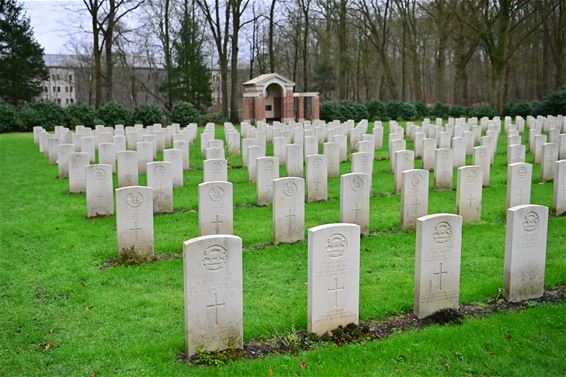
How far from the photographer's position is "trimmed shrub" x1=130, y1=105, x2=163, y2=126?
31250 millimetres

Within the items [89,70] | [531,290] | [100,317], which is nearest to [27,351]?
[100,317]

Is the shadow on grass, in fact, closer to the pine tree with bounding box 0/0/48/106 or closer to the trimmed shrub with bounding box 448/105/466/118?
the trimmed shrub with bounding box 448/105/466/118

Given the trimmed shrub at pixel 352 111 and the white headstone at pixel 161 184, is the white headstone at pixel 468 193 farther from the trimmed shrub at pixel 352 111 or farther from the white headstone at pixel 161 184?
the trimmed shrub at pixel 352 111

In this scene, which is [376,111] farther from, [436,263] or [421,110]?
[436,263]

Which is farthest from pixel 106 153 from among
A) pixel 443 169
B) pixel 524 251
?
pixel 524 251

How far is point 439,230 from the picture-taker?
6.07m

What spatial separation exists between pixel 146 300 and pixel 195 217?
4.28 m

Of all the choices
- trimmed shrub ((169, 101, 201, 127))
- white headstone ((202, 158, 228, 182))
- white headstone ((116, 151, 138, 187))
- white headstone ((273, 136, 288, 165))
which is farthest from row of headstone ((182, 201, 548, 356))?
trimmed shrub ((169, 101, 201, 127))

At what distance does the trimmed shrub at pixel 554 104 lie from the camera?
30.6 metres

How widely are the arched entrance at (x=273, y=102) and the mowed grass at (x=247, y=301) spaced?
2336 cm

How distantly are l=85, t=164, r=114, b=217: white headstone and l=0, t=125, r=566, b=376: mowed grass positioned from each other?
0.88 ft

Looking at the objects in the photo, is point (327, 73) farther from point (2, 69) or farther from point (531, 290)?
point (531, 290)

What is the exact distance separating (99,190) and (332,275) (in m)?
6.36

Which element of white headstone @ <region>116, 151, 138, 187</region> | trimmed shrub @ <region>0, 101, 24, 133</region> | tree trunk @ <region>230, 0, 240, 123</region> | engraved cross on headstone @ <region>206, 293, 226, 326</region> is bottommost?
engraved cross on headstone @ <region>206, 293, 226, 326</region>
